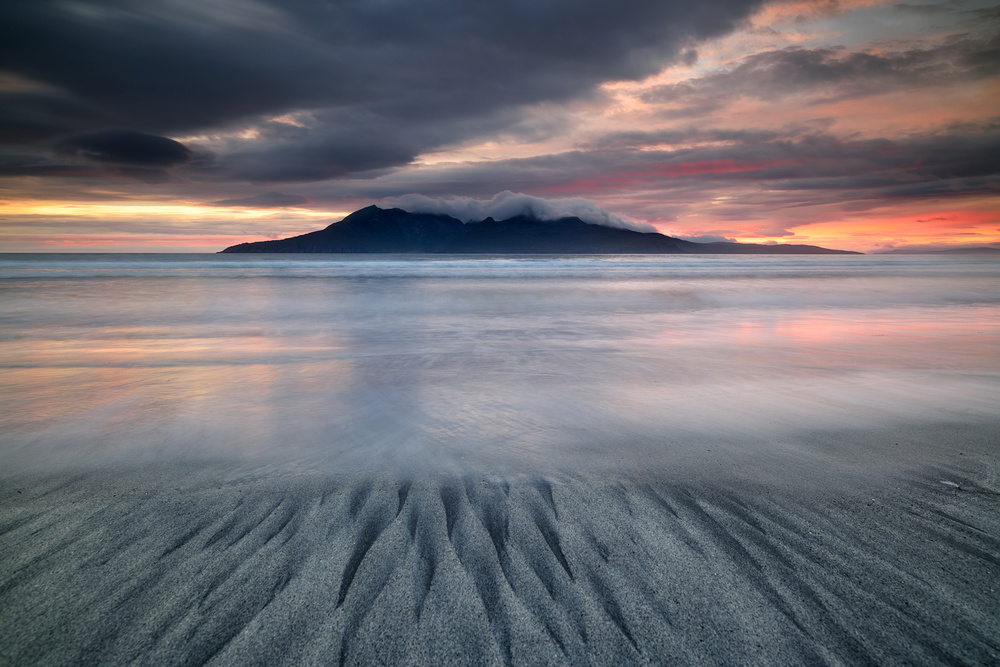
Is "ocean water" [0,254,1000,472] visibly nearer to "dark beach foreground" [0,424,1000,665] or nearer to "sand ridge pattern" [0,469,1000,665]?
"dark beach foreground" [0,424,1000,665]

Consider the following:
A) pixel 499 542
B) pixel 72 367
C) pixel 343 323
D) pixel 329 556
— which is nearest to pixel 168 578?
pixel 329 556

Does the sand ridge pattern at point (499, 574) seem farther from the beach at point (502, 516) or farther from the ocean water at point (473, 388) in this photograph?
the ocean water at point (473, 388)

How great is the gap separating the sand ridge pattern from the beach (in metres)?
0.01

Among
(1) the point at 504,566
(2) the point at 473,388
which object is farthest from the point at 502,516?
(2) the point at 473,388

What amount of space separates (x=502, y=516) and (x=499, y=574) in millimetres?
562

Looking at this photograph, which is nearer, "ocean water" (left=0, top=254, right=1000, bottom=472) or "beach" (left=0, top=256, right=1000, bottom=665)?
"beach" (left=0, top=256, right=1000, bottom=665)

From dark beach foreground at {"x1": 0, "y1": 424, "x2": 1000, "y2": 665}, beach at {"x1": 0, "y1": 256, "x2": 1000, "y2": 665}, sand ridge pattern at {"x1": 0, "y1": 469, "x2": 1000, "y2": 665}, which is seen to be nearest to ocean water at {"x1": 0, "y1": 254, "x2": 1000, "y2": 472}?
beach at {"x1": 0, "y1": 256, "x2": 1000, "y2": 665}

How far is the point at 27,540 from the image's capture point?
8.97ft

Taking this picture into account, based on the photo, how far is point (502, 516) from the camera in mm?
3002

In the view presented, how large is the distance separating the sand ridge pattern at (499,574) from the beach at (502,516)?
0.01 meters

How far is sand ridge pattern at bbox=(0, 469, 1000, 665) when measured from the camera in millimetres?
2021

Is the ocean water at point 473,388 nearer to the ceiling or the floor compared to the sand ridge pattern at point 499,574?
nearer to the floor

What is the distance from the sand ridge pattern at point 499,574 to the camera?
2.02 meters


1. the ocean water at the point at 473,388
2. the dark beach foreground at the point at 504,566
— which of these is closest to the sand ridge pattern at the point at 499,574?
the dark beach foreground at the point at 504,566
